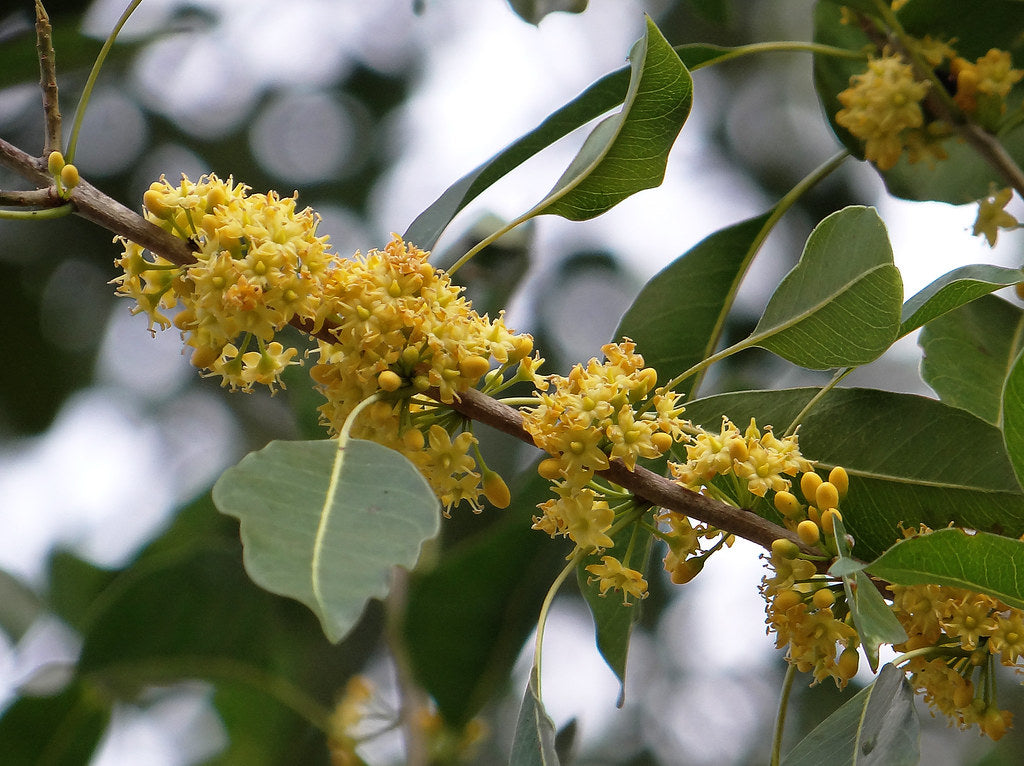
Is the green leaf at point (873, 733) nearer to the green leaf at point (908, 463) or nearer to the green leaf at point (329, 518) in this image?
the green leaf at point (908, 463)

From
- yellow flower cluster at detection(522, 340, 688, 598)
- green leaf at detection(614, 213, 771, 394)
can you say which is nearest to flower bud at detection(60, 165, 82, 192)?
yellow flower cluster at detection(522, 340, 688, 598)

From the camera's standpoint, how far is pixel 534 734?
1161mm

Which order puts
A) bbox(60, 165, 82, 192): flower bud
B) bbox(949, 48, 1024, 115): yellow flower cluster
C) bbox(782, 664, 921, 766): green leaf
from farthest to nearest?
1. bbox(949, 48, 1024, 115): yellow flower cluster
2. bbox(60, 165, 82, 192): flower bud
3. bbox(782, 664, 921, 766): green leaf

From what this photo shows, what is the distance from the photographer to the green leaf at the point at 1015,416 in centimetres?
103

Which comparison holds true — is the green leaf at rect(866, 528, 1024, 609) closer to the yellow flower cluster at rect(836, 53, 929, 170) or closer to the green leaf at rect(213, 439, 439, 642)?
the green leaf at rect(213, 439, 439, 642)

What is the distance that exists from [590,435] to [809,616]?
1.05ft

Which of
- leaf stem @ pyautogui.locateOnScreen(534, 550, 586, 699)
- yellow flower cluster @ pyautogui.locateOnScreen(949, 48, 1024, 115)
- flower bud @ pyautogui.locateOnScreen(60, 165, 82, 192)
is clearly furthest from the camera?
yellow flower cluster @ pyautogui.locateOnScreen(949, 48, 1024, 115)

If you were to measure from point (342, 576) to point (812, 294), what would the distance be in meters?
0.67

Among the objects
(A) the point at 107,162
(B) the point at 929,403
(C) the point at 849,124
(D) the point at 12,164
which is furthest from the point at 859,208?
(A) the point at 107,162

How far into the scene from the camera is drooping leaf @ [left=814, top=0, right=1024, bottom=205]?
168 centimetres

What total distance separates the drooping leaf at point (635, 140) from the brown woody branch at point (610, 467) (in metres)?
0.32

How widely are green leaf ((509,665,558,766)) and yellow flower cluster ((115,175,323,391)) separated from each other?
0.49 m

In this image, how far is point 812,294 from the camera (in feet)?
3.94

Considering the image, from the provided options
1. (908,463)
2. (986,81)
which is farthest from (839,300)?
(986,81)
